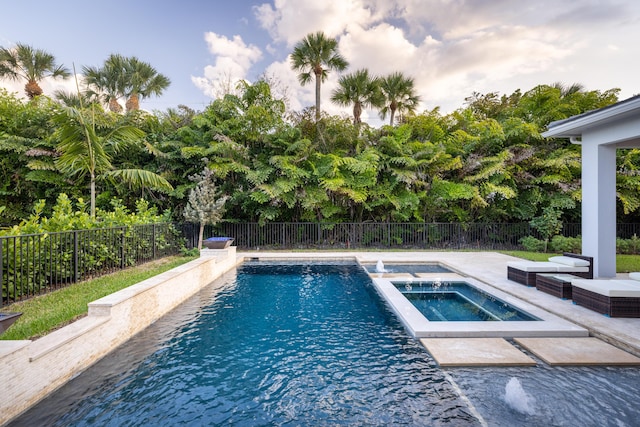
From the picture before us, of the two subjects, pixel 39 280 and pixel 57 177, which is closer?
pixel 39 280

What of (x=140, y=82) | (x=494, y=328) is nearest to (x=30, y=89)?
(x=140, y=82)

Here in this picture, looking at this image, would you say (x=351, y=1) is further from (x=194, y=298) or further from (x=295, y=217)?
(x=194, y=298)

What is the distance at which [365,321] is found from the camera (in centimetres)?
464

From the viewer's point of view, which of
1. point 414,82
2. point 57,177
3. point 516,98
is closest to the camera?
point 57,177

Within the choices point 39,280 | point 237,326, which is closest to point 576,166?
point 237,326

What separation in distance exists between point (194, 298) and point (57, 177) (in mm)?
10404

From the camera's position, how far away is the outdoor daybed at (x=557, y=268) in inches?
230

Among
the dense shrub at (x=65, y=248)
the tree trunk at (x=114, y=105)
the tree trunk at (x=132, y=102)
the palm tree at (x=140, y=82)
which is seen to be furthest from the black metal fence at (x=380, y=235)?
the palm tree at (x=140, y=82)

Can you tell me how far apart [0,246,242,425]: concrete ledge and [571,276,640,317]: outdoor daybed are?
246 inches

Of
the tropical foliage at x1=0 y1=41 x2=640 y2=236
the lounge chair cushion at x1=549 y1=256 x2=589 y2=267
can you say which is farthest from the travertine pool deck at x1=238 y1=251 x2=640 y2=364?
the tropical foliage at x1=0 y1=41 x2=640 y2=236

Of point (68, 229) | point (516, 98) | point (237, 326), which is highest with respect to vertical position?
point (516, 98)

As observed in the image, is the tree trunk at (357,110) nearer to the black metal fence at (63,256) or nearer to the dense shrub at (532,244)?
the dense shrub at (532,244)

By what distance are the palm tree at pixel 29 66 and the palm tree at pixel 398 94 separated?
18.5m

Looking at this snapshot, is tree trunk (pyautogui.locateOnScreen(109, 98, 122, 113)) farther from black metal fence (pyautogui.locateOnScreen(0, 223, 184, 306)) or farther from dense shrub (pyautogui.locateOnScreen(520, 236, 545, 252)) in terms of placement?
dense shrub (pyautogui.locateOnScreen(520, 236, 545, 252))
